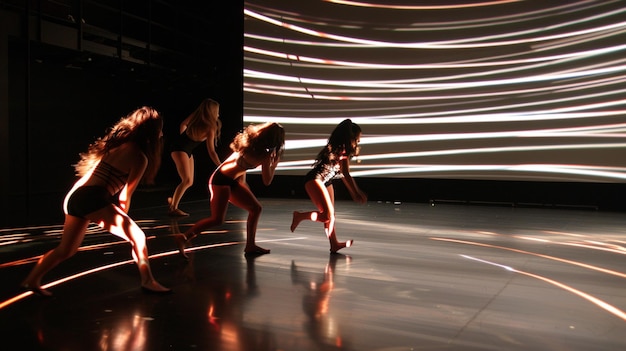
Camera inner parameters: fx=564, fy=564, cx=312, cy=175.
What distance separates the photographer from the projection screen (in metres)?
7.84

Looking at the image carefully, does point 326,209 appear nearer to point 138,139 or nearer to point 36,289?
point 138,139

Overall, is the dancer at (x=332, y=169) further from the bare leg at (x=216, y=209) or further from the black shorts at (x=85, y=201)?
the black shorts at (x=85, y=201)

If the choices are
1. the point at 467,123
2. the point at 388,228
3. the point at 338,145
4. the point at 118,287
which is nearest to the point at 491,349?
the point at 118,287

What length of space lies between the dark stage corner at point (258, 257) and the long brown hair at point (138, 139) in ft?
2.29

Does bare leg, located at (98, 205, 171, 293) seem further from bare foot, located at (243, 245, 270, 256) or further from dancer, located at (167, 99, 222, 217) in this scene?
dancer, located at (167, 99, 222, 217)

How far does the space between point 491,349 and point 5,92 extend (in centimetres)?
575

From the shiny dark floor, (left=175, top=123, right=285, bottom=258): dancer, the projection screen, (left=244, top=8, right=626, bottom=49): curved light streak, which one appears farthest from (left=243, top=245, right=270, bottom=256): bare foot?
(left=244, top=8, right=626, bottom=49): curved light streak

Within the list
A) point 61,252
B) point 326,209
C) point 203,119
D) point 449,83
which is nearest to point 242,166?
point 326,209

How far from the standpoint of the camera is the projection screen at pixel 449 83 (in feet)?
25.7

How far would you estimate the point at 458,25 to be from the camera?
8.59 m

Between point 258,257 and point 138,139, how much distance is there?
60.0 inches

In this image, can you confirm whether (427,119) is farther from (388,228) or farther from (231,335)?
(231,335)

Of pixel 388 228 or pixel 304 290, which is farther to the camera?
pixel 388 228

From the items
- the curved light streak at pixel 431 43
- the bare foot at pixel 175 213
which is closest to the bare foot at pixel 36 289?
the bare foot at pixel 175 213
